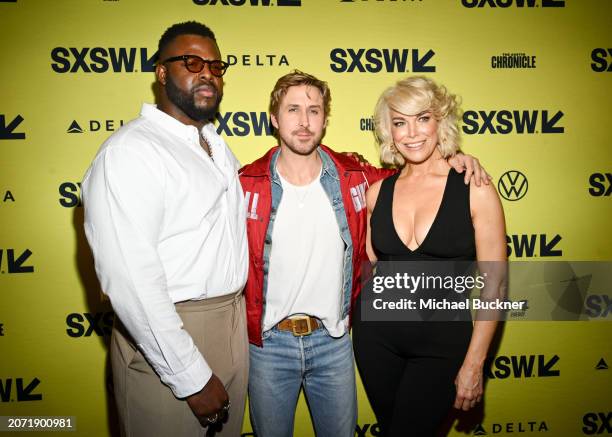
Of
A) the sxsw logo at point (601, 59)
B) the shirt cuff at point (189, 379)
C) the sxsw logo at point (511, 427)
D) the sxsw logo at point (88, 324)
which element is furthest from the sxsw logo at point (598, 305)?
the sxsw logo at point (88, 324)

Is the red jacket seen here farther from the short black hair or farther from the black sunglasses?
the short black hair

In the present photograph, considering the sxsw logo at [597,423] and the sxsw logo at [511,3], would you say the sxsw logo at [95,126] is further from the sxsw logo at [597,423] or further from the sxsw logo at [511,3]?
the sxsw logo at [597,423]

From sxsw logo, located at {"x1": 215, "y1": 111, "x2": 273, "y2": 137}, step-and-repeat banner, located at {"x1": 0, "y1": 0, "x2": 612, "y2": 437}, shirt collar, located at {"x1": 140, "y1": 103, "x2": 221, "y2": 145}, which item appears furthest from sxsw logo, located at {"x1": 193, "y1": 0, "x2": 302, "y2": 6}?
shirt collar, located at {"x1": 140, "y1": 103, "x2": 221, "y2": 145}

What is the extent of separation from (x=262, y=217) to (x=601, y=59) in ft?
8.09

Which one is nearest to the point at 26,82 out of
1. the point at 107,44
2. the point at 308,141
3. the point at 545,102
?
the point at 107,44

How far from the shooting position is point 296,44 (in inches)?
97.2

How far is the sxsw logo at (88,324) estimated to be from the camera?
2.54m

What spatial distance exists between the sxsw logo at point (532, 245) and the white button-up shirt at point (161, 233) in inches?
77.4

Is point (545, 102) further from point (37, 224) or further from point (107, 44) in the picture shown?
point (37, 224)

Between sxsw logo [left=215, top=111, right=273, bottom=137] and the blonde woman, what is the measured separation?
32.0 inches

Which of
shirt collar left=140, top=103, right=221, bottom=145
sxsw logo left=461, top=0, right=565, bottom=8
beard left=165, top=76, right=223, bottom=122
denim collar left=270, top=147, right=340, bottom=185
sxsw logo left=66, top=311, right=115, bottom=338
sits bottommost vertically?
sxsw logo left=66, top=311, right=115, bottom=338

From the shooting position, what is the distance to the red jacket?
1949mm

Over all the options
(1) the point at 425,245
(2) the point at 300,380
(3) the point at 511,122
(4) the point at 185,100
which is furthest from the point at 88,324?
(3) the point at 511,122

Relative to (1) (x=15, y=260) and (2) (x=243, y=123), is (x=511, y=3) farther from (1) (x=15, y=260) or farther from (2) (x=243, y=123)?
(1) (x=15, y=260)
